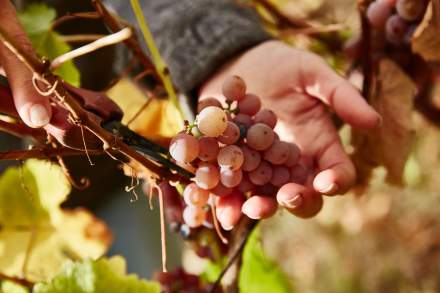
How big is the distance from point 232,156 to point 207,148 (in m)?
0.02

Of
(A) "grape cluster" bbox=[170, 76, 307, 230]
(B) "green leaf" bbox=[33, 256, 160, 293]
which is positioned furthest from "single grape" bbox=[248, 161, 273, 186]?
(B) "green leaf" bbox=[33, 256, 160, 293]

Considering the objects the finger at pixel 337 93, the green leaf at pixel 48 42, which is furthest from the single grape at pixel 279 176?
the green leaf at pixel 48 42

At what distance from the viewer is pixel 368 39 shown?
1.77 feet

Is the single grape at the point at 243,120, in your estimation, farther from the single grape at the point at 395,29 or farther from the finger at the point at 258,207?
the single grape at the point at 395,29

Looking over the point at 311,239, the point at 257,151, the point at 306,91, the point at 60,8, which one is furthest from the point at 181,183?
the point at 311,239

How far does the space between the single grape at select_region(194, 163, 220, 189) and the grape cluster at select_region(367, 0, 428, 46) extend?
28 centimetres

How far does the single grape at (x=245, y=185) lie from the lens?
1.34 ft

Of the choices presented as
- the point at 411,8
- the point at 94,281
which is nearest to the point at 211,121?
the point at 94,281

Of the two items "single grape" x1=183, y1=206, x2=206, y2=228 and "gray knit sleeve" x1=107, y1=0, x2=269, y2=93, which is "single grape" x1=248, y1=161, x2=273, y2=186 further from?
"gray knit sleeve" x1=107, y1=0, x2=269, y2=93

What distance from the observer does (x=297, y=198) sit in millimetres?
378

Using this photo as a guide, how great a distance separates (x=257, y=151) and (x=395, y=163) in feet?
0.77

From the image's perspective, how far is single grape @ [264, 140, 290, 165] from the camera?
395 mm

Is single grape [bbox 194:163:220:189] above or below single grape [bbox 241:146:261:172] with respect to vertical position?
above

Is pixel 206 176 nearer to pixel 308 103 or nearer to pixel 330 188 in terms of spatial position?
pixel 330 188
